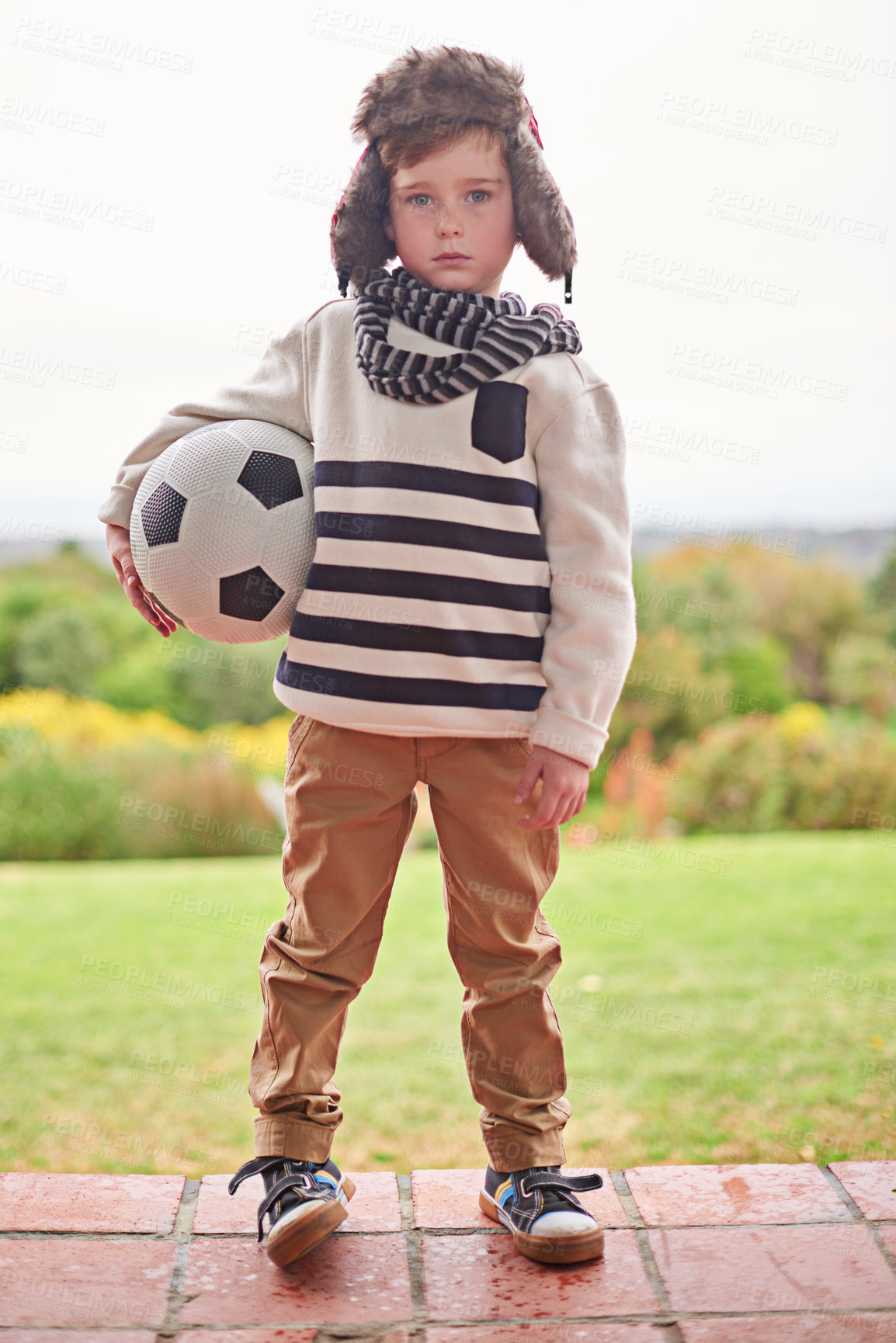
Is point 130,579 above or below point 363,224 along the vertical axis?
below

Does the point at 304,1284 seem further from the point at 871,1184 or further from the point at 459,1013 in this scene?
the point at 459,1013

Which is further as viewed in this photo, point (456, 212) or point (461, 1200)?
point (461, 1200)

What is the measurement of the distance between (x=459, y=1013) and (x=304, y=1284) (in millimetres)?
1827

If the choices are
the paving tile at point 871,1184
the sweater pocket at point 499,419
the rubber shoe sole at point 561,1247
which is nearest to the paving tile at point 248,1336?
the rubber shoe sole at point 561,1247

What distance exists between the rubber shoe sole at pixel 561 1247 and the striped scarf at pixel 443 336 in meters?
1.20

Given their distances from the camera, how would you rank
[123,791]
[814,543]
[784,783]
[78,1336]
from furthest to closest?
[814,543] → [784,783] → [123,791] → [78,1336]

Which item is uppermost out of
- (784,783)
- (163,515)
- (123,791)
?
(163,515)

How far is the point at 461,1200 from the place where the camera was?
5.89 ft

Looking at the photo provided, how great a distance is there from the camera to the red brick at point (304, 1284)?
57.8 inches

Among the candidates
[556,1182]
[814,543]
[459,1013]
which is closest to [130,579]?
[556,1182]

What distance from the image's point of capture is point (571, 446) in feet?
5.26

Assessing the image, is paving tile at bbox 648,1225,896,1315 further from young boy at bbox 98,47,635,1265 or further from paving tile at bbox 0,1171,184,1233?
paving tile at bbox 0,1171,184,1233

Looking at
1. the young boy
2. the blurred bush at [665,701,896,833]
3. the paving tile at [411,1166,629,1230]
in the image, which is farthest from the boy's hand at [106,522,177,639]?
the blurred bush at [665,701,896,833]

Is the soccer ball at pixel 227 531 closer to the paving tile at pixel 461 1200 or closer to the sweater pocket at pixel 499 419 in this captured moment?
the sweater pocket at pixel 499 419
